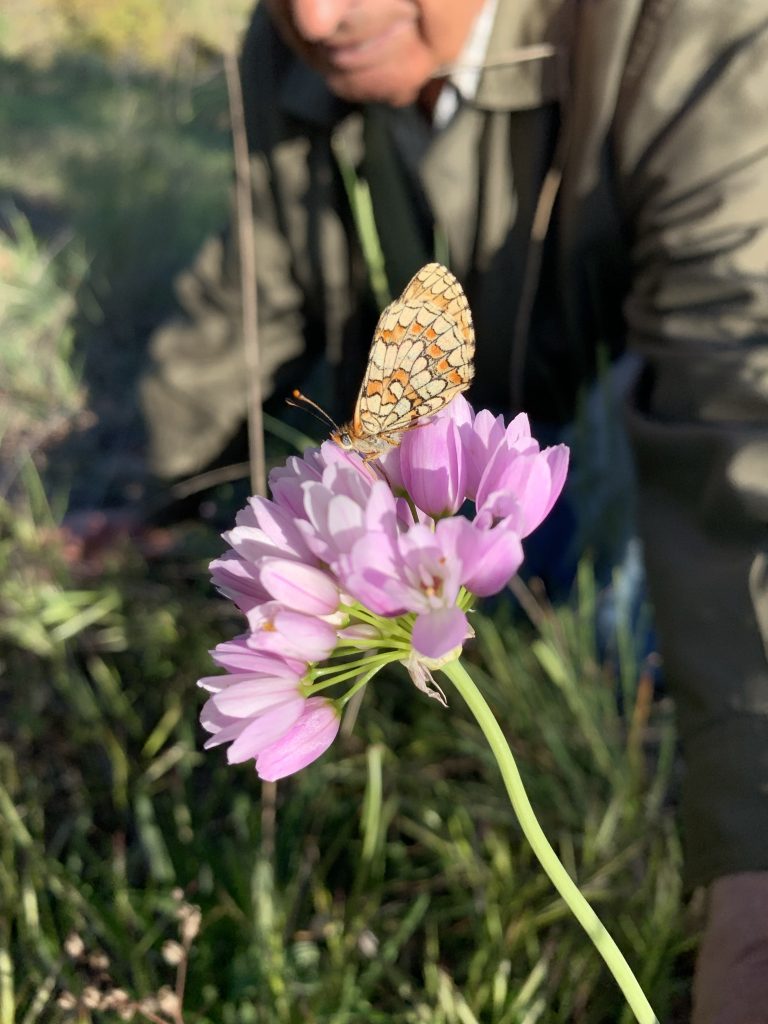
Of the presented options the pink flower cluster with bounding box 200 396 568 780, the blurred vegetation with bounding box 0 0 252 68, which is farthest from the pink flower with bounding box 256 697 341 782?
the blurred vegetation with bounding box 0 0 252 68

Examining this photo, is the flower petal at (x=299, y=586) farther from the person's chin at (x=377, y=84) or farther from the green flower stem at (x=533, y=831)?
the person's chin at (x=377, y=84)

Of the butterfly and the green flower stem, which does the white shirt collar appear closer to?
the butterfly

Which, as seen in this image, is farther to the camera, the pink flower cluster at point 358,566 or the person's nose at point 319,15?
the person's nose at point 319,15

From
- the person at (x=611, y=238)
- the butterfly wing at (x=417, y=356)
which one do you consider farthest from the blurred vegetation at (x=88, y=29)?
the butterfly wing at (x=417, y=356)

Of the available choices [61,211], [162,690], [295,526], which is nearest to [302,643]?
[295,526]

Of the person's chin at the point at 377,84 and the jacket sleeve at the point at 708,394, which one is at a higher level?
the person's chin at the point at 377,84

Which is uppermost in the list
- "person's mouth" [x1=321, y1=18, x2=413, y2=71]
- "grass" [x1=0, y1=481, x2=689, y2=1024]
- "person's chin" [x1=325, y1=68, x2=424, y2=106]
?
"person's mouth" [x1=321, y1=18, x2=413, y2=71]

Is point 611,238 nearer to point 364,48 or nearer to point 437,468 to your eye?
point 364,48

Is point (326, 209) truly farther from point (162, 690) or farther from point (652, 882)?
point (652, 882)
